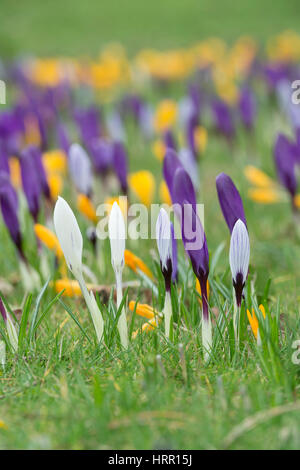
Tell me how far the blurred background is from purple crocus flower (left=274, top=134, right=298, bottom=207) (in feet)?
40.6

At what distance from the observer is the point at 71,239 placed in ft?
6.29

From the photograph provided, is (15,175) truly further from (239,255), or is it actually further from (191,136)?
(239,255)

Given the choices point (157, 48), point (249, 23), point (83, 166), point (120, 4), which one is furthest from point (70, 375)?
point (120, 4)

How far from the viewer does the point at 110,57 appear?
11125mm

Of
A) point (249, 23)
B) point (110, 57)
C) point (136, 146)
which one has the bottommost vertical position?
point (136, 146)

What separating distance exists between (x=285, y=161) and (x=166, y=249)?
1403 millimetres

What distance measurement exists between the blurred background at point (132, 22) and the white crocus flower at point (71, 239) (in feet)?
43.9

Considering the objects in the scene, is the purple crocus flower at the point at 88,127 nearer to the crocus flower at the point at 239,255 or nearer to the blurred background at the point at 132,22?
the crocus flower at the point at 239,255

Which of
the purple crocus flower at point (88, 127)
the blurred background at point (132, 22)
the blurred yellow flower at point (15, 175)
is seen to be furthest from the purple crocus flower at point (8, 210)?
the blurred background at point (132, 22)

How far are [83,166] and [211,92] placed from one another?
19.5 feet

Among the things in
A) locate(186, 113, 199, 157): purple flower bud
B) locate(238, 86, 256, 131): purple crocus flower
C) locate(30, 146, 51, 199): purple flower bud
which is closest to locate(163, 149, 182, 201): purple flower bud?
locate(30, 146, 51, 199): purple flower bud

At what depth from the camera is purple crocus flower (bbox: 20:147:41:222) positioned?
2.65 metres

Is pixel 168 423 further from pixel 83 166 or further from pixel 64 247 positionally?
pixel 83 166

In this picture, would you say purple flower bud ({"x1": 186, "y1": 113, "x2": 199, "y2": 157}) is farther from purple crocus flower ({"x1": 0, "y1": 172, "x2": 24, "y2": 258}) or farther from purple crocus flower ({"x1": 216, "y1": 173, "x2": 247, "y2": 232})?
purple crocus flower ({"x1": 216, "y1": 173, "x2": 247, "y2": 232})
